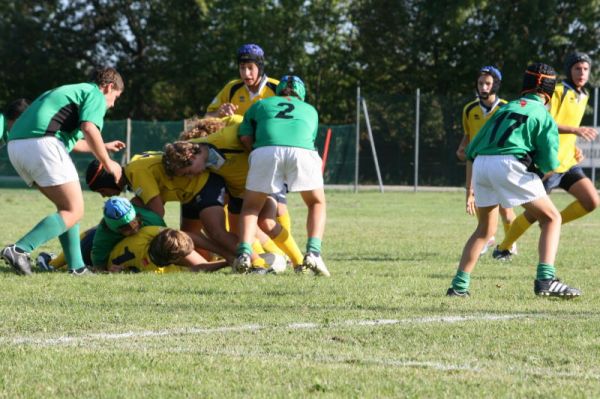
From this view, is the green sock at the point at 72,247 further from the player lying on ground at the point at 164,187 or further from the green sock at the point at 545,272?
the green sock at the point at 545,272

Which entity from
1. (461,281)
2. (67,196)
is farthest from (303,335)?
(67,196)

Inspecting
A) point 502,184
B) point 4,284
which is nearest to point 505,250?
point 502,184

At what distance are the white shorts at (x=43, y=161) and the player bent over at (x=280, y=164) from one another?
56.5 inches

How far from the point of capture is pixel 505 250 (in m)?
10.9

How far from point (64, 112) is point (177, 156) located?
3.13 ft

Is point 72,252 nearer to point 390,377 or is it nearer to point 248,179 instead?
point 248,179

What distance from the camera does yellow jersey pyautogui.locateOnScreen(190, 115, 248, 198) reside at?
9.40 m

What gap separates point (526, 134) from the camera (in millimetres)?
7414

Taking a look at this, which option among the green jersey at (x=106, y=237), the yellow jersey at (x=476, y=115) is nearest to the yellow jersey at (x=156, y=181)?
the green jersey at (x=106, y=237)

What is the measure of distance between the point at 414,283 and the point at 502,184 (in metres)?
1.40

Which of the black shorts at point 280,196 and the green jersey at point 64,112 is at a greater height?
the green jersey at point 64,112

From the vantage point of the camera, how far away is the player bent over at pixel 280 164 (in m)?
8.88

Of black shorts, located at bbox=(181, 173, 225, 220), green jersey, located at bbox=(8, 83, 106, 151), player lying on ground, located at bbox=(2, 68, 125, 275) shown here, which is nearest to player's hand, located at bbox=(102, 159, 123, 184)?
player lying on ground, located at bbox=(2, 68, 125, 275)

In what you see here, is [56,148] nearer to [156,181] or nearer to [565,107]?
[156,181]
